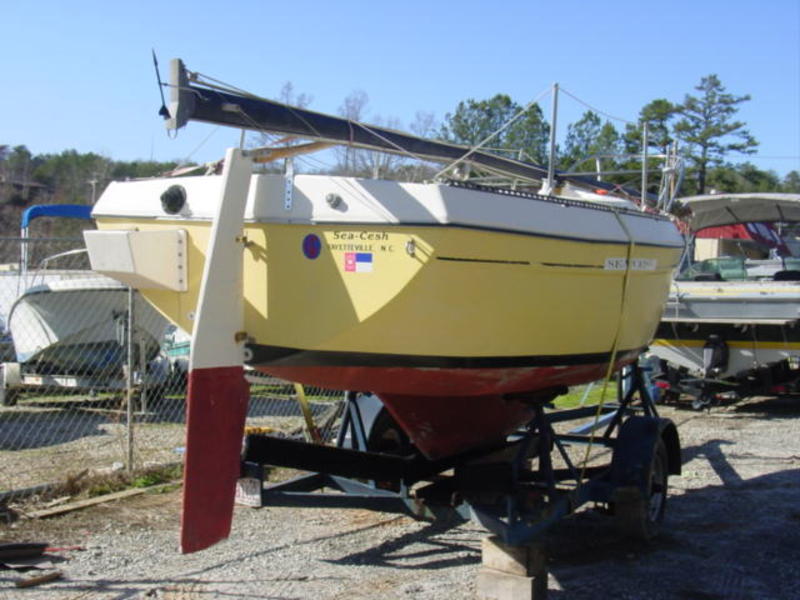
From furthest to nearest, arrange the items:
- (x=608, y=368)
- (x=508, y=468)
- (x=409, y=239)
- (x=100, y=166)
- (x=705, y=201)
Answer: (x=100, y=166) < (x=705, y=201) < (x=608, y=368) < (x=508, y=468) < (x=409, y=239)

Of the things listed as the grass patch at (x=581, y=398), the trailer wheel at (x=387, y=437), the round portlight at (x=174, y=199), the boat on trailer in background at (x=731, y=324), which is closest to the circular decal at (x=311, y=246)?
the round portlight at (x=174, y=199)

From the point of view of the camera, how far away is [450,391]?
16.3ft

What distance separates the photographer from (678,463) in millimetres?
6945

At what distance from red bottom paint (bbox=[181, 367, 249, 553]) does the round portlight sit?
0.96 metres

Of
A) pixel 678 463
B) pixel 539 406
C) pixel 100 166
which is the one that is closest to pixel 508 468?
pixel 539 406

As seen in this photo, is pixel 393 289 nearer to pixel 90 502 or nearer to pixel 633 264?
pixel 633 264

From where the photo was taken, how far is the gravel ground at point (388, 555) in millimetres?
5223

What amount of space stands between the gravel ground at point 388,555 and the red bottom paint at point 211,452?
2.36 feet

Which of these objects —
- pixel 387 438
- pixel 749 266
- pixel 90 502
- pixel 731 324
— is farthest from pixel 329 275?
pixel 749 266

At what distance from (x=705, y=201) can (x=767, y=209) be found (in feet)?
3.34

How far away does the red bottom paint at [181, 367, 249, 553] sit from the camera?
442 cm

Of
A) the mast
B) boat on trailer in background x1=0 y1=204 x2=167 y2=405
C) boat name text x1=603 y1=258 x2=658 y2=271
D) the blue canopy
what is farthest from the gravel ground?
the blue canopy

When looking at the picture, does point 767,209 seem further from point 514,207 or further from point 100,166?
point 100,166

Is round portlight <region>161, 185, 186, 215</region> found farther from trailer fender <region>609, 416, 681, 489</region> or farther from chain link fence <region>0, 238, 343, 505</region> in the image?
chain link fence <region>0, 238, 343, 505</region>
